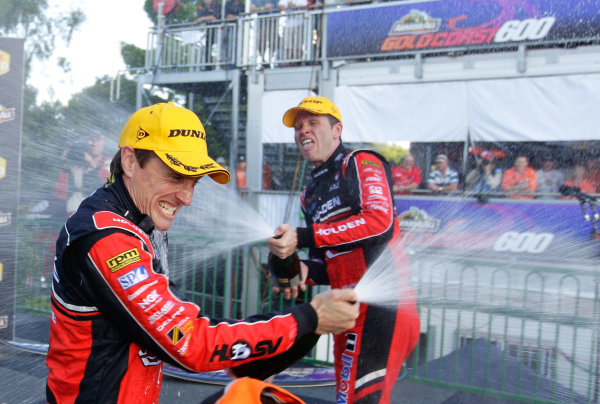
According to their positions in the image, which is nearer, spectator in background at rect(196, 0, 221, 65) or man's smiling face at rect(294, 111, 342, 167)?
man's smiling face at rect(294, 111, 342, 167)

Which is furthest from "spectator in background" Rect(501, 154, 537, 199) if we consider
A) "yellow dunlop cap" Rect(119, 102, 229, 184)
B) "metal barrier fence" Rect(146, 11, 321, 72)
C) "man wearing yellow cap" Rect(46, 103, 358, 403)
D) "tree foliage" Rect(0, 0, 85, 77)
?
"tree foliage" Rect(0, 0, 85, 77)

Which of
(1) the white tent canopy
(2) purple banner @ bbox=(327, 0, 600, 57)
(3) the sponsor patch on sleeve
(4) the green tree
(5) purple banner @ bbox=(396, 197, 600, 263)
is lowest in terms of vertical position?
(5) purple banner @ bbox=(396, 197, 600, 263)

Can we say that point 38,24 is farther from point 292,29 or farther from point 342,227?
point 342,227

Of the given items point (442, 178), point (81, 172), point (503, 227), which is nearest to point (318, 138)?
point (81, 172)

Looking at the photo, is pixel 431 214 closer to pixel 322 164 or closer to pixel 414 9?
pixel 414 9

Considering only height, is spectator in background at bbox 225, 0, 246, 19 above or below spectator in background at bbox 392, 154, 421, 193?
above

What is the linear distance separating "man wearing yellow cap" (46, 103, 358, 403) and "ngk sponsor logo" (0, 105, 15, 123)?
3.72m

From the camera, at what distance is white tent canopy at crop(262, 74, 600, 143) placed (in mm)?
8930

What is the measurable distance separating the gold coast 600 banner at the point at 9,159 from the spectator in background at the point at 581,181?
756cm

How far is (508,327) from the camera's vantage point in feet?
17.2

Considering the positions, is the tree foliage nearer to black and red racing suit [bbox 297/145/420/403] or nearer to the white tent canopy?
the white tent canopy

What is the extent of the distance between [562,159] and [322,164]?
23.8 feet

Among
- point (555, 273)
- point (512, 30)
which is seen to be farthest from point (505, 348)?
point (512, 30)

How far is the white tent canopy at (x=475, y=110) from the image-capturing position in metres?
8.93
